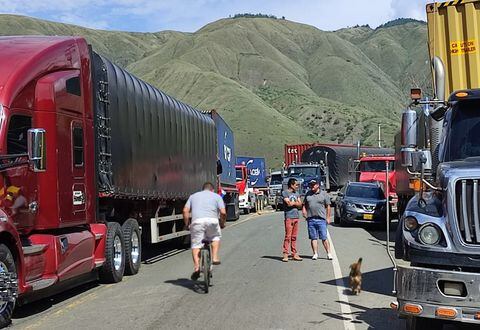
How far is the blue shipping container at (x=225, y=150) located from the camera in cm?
2216

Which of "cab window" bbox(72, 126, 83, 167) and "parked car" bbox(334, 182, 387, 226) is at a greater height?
"cab window" bbox(72, 126, 83, 167)

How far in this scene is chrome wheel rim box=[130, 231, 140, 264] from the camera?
39.6 ft

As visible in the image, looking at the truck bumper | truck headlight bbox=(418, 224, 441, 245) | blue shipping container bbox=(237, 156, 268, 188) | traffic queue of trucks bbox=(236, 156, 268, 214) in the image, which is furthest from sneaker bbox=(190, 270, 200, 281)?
blue shipping container bbox=(237, 156, 268, 188)

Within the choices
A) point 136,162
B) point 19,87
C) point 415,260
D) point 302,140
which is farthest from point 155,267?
point 302,140

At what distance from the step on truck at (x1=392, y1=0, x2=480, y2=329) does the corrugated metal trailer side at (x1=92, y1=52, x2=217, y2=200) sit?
217 inches

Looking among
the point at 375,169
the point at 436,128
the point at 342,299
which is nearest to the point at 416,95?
the point at 436,128

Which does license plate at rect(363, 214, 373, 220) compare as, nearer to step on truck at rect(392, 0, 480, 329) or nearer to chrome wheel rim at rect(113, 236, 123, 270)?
chrome wheel rim at rect(113, 236, 123, 270)

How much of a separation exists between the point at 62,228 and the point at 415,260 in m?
5.57

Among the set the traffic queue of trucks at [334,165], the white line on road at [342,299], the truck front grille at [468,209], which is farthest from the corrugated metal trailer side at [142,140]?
the traffic queue of trucks at [334,165]

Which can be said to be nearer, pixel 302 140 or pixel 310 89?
pixel 302 140

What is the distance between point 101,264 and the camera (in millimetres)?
10445

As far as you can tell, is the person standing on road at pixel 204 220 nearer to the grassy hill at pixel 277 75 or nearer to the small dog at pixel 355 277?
the small dog at pixel 355 277

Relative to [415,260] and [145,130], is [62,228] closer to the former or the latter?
[145,130]

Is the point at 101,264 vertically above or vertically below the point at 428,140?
below
